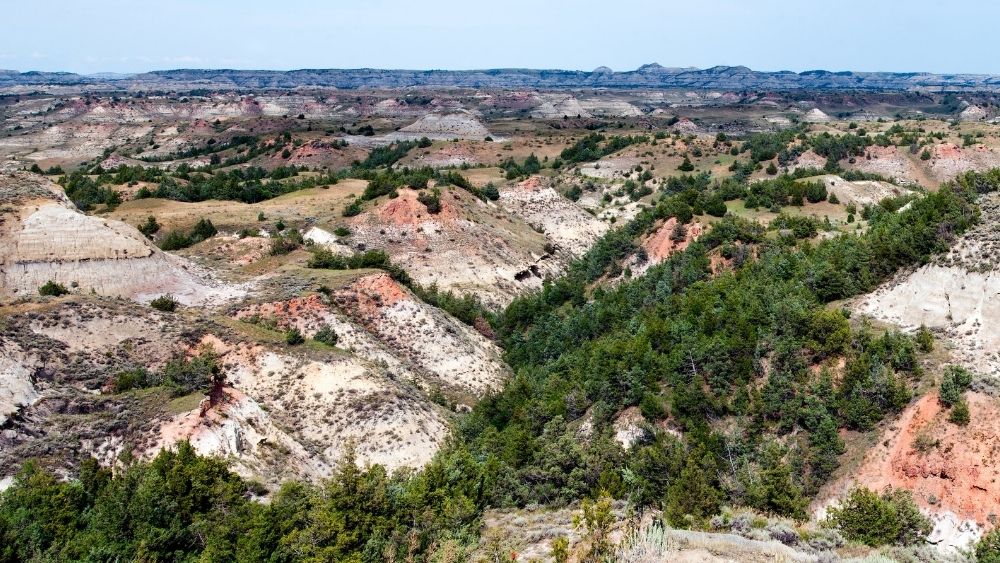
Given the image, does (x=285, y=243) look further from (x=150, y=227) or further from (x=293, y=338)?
(x=293, y=338)

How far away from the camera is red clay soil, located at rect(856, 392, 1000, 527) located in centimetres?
1925

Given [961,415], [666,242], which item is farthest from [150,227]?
[961,415]

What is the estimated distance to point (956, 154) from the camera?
8600 centimetres

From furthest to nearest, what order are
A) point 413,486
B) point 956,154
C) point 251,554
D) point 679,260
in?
point 956,154, point 679,260, point 413,486, point 251,554

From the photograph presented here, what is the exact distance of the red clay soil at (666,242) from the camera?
49.1 m

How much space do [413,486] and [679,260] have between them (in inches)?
1138

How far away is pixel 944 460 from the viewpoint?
20141 mm

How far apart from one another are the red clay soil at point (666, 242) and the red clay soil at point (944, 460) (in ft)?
89.7

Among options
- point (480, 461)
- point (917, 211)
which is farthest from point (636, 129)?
point (480, 461)

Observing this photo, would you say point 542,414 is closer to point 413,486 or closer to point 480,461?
point 480,461

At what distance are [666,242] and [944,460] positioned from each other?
31.6m

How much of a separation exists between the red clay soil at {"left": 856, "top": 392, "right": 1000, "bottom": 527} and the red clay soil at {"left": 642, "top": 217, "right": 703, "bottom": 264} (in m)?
27.4

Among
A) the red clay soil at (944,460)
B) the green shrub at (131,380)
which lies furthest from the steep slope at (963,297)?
the green shrub at (131,380)

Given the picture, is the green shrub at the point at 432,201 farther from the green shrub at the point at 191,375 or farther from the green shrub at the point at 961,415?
the green shrub at the point at 961,415
